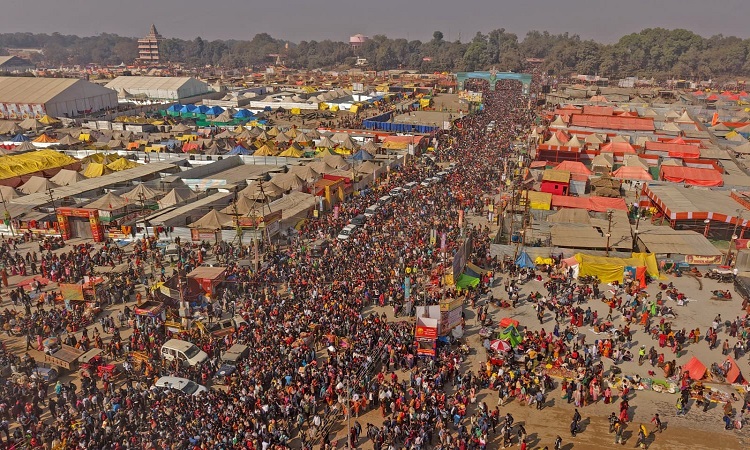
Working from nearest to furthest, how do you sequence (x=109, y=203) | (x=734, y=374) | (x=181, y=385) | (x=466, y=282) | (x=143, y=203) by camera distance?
1. (x=181, y=385)
2. (x=734, y=374)
3. (x=466, y=282)
4. (x=109, y=203)
5. (x=143, y=203)

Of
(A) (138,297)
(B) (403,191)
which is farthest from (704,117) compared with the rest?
(A) (138,297)

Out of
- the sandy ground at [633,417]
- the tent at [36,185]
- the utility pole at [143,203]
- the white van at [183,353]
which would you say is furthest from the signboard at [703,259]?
the tent at [36,185]

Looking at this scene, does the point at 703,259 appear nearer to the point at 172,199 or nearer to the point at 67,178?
the point at 172,199

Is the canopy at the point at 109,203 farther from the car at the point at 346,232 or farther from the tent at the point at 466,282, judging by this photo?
the tent at the point at 466,282

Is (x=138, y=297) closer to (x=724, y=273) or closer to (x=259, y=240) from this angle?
(x=259, y=240)

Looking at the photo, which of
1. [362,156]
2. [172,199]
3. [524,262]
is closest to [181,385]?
[524,262]

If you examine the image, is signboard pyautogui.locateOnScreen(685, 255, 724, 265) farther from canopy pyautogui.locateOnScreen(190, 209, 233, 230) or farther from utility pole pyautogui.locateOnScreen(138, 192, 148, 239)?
utility pole pyautogui.locateOnScreen(138, 192, 148, 239)
